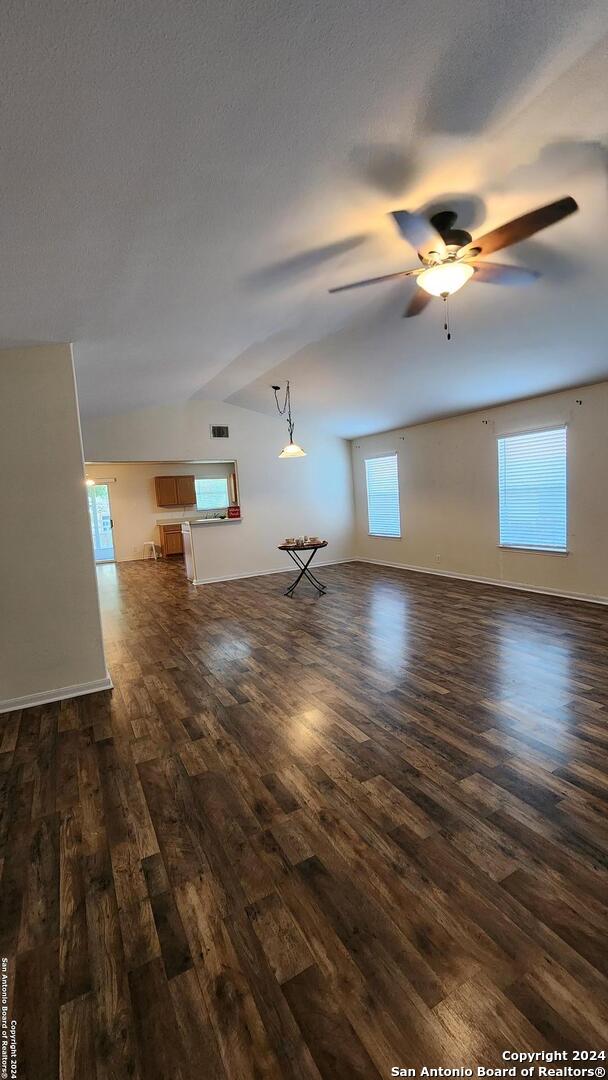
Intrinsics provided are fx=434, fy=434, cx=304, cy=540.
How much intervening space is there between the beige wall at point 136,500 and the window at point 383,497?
12.7 feet

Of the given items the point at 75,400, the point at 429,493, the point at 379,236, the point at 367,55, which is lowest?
the point at 429,493

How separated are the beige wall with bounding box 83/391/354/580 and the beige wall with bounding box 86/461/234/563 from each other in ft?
9.83

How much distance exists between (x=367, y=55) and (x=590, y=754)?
9.48 ft

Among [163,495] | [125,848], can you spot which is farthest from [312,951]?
[163,495]

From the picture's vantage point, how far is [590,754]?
7.02 ft

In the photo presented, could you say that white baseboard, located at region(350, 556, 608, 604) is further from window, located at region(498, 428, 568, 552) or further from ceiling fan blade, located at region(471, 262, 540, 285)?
ceiling fan blade, located at region(471, 262, 540, 285)

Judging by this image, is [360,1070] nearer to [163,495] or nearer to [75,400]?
[75,400]

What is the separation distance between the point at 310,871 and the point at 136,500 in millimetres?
10228

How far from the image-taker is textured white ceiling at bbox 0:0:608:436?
45.1 inches

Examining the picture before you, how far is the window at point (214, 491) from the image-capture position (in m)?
10.7

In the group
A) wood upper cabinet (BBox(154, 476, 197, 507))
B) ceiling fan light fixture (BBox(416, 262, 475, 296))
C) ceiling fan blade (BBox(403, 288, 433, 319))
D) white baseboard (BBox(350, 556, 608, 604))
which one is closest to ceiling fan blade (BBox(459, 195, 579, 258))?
ceiling fan light fixture (BBox(416, 262, 475, 296))

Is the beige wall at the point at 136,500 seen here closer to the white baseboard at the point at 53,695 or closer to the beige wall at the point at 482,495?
the beige wall at the point at 482,495

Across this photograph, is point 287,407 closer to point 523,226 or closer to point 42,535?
point 42,535

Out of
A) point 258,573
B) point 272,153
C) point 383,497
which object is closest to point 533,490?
point 383,497
